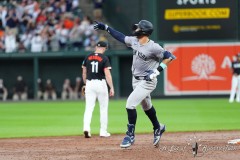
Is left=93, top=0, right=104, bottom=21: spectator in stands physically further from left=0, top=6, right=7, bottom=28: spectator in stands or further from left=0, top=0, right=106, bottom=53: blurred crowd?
left=0, top=6, right=7, bottom=28: spectator in stands

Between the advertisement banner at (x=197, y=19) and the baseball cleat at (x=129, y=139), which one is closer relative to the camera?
the baseball cleat at (x=129, y=139)

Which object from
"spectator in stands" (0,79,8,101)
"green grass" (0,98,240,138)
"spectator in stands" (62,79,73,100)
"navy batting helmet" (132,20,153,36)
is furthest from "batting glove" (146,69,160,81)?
"spectator in stands" (0,79,8,101)

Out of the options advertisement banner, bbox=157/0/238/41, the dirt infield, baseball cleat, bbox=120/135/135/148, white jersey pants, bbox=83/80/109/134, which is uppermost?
advertisement banner, bbox=157/0/238/41

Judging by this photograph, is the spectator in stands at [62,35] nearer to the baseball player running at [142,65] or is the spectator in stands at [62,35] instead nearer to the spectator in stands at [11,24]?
the spectator in stands at [11,24]

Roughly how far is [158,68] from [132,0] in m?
16.6

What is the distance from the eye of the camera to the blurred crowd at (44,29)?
1100 inches

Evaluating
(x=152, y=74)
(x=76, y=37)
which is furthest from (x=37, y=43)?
(x=152, y=74)

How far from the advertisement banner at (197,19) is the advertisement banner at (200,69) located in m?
0.64

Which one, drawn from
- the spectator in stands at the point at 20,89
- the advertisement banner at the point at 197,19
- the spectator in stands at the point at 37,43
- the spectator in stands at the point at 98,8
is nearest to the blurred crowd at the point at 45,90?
the spectator in stands at the point at 20,89

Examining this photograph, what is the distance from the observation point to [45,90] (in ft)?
94.4

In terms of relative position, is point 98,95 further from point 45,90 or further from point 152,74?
point 45,90

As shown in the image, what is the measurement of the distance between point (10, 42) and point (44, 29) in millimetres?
1497

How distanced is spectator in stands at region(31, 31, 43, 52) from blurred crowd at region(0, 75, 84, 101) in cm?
141

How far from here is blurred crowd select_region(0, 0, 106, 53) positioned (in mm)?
27938
